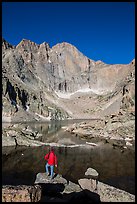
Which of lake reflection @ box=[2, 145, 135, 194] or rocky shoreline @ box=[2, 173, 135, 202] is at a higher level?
rocky shoreline @ box=[2, 173, 135, 202]

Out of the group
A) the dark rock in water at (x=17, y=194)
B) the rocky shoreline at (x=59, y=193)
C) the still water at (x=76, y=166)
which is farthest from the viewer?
the still water at (x=76, y=166)

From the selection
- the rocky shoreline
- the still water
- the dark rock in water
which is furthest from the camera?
the still water

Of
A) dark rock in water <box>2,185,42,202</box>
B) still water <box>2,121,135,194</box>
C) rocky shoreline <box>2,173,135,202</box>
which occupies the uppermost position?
dark rock in water <box>2,185,42,202</box>

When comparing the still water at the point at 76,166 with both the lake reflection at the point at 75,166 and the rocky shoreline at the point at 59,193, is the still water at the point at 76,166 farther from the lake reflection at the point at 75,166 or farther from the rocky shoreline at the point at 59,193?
A: the rocky shoreline at the point at 59,193

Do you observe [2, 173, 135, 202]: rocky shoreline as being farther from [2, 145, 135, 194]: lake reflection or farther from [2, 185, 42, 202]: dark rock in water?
[2, 145, 135, 194]: lake reflection

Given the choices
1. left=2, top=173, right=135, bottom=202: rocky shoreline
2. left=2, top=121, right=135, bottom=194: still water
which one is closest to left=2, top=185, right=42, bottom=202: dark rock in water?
left=2, top=173, right=135, bottom=202: rocky shoreline

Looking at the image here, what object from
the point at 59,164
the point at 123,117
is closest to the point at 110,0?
the point at 59,164

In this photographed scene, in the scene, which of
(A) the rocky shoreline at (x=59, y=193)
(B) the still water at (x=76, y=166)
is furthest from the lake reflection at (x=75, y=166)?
(A) the rocky shoreline at (x=59, y=193)

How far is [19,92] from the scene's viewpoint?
17738cm

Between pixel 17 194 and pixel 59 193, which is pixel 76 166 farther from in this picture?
pixel 17 194

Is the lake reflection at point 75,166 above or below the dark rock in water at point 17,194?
below

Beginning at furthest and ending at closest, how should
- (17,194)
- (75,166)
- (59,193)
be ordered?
(75,166) → (59,193) → (17,194)

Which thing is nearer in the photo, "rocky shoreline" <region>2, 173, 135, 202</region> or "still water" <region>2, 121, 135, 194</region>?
"rocky shoreline" <region>2, 173, 135, 202</region>

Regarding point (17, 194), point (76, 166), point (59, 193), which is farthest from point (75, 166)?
point (17, 194)
